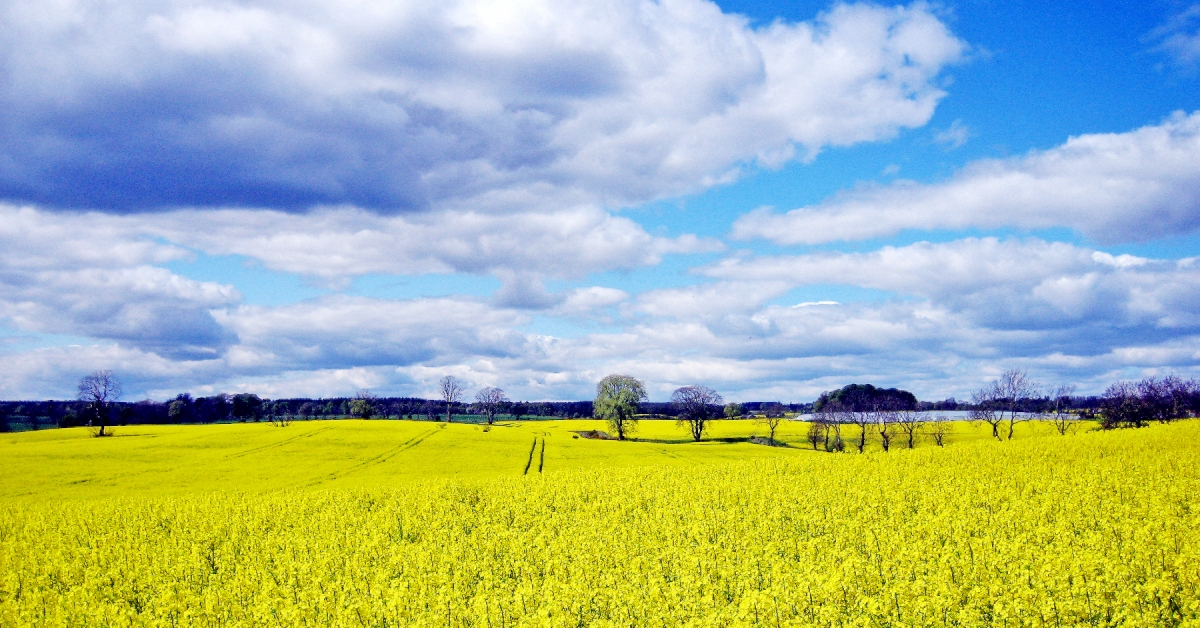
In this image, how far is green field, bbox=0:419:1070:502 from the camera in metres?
38.4

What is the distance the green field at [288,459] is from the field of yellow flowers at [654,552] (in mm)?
10876

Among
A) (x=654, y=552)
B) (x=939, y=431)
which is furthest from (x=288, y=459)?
(x=939, y=431)

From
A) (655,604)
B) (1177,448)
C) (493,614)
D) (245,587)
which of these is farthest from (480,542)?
(1177,448)

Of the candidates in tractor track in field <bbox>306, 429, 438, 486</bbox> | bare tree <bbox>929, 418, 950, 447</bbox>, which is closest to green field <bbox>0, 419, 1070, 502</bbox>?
tractor track in field <bbox>306, 429, 438, 486</bbox>

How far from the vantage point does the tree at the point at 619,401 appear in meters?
96.4

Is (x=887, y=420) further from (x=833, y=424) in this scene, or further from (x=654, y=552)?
(x=654, y=552)

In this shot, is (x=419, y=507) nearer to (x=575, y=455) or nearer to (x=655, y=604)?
(x=655, y=604)

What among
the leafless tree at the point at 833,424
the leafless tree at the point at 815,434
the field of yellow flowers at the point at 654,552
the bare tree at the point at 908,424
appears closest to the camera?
the field of yellow flowers at the point at 654,552

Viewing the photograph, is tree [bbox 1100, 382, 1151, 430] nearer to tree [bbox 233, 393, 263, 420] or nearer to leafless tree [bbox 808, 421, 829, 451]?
leafless tree [bbox 808, 421, 829, 451]

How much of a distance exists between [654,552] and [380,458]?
40965 mm

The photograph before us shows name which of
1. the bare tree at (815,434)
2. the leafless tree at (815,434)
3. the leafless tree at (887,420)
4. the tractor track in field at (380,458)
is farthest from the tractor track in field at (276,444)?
the leafless tree at (887,420)

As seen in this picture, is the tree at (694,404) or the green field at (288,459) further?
the tree at (694,404)

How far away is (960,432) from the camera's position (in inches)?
3556

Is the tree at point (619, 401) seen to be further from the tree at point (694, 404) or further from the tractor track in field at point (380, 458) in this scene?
the tractor track in field at point (380, 458)
